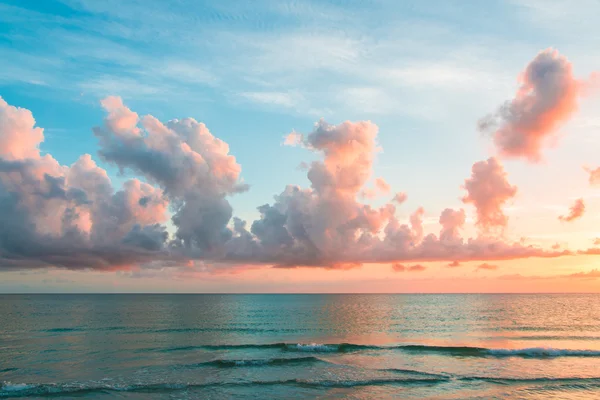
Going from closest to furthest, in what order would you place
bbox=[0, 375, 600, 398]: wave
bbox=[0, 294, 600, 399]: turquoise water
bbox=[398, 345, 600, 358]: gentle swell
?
bbox=[0, 375, 600, 398]: wave, bbox=[0, 294, 600, 399]: turquoise water, bbox=[398, 345, 600, 358]: gentle swell

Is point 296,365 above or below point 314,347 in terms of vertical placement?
above

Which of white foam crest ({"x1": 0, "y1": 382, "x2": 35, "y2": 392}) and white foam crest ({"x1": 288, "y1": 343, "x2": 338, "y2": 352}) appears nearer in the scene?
white foam crest ({"x1": 0, "y1": 382, "x2": 35, "y2": 392})

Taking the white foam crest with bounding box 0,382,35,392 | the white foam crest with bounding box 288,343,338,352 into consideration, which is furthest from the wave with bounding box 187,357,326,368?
the white foam crest with bounding box 0,382,35,392

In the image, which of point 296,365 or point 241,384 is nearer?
point 241,384

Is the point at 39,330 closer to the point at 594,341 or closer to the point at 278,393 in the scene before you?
the point at 278,393

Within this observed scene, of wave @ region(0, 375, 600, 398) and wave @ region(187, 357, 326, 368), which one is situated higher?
wave @ region(0, 375, 600, 398)

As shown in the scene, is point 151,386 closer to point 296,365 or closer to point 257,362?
point 257,362

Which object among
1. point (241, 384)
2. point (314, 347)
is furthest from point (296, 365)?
point (314, 347)

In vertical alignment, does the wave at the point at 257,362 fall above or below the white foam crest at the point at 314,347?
above

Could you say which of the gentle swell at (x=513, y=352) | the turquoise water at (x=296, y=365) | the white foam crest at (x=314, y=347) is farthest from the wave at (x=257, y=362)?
the gentle swell at (x=513, y=352)

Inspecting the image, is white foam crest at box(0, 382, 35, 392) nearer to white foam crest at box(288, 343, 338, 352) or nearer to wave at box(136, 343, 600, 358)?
wave at box(136, 343, 600, 358)

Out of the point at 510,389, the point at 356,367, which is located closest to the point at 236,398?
the point at 356,367

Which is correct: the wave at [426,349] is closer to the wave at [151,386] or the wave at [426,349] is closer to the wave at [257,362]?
the wave at [257,362]

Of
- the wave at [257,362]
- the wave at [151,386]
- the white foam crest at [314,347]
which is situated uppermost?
the wave at [151,386]
